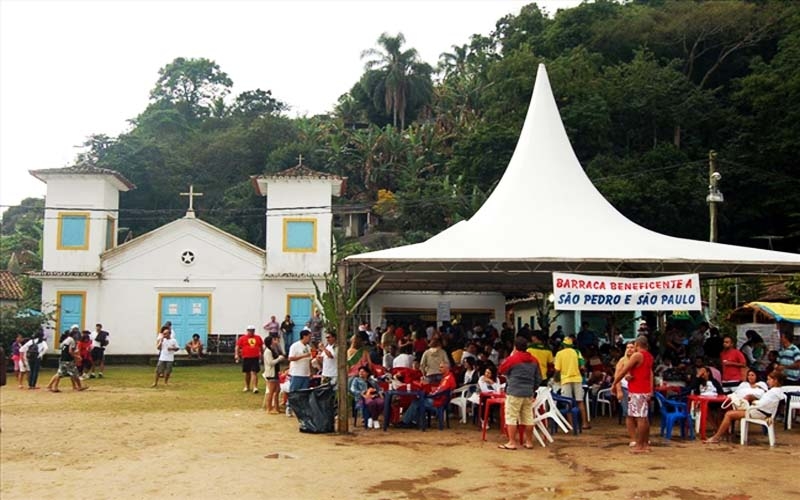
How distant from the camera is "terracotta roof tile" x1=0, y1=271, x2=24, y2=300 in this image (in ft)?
103

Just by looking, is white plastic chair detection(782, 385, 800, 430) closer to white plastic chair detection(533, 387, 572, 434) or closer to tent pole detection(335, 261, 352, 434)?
white plastic chair detection(533, 387, 572, 434)

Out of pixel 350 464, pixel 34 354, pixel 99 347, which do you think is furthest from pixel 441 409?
pixel 99 347

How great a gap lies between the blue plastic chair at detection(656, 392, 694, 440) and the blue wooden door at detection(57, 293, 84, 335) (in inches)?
737

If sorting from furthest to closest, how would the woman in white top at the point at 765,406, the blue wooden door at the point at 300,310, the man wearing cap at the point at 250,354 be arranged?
the blue wooden door at the point at 300,310 < the man wearing cap at the point at 250,354 < the woman in white top at the point at 765,406

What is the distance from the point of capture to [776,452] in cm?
878

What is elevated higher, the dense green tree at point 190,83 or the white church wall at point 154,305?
the dense green tree at point 190,83

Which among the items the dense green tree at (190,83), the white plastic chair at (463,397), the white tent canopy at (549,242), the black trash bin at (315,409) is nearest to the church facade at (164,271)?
the white tent canopy at (549,242)

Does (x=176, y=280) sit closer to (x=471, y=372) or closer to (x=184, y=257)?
(x=184, y=257)

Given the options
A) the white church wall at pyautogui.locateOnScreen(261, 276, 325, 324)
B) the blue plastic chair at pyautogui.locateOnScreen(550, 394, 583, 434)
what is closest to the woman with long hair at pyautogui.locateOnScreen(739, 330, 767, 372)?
the blue plastic chair at pyautogui.locateOnScreen(550, 394, 583, 434)

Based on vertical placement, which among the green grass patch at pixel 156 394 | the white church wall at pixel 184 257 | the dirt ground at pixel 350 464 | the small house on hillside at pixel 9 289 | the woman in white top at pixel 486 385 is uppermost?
the white church wall at pixel 184 257

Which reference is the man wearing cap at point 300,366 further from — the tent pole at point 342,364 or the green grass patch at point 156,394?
the green grass patch at point 156,394

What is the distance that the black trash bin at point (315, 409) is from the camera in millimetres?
9906

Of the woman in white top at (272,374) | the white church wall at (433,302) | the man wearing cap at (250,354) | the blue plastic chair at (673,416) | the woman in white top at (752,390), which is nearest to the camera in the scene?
the woman in white top at (752,390)

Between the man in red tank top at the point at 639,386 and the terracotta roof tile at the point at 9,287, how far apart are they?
28.7 meters
